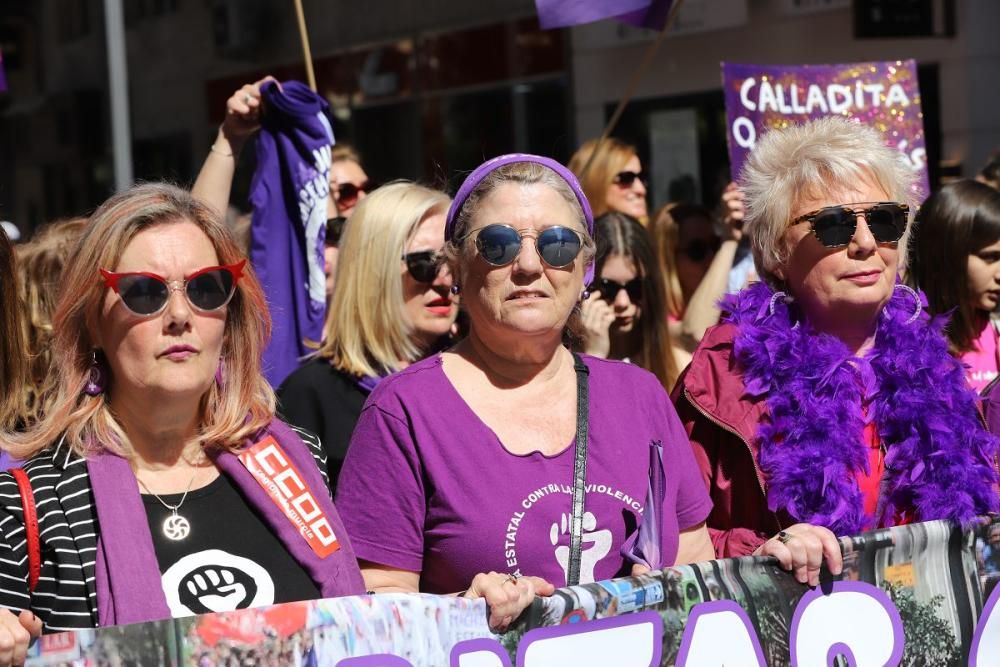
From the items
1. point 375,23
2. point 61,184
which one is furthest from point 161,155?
point 375,23

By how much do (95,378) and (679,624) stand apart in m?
1.26

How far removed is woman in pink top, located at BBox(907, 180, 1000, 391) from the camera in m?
4.07

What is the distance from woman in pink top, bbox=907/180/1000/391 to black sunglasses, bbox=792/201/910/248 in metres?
0.99

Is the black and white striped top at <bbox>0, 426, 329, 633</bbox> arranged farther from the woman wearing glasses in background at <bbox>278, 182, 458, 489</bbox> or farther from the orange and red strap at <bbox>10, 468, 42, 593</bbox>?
the woman wearing glasses in background at <bbox>278, 182, 458, 489</bbox>

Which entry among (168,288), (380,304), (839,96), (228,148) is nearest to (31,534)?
(168,288)

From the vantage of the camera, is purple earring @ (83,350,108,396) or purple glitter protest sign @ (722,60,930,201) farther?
purple glitter protest sign @ (722,60,930,201)

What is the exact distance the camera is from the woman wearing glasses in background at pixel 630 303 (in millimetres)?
4625

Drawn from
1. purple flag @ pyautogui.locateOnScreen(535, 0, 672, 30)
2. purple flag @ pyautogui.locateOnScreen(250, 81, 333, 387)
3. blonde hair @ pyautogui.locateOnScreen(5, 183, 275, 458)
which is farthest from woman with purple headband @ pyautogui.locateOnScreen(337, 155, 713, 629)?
purple flag @ pyautogui.locateOnScreen(535, 0, 672, 30)

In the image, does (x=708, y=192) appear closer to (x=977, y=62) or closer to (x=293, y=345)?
(x=977, y=62)

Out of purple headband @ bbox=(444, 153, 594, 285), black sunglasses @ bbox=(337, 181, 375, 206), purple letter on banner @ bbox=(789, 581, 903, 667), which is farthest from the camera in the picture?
black sunglasses @ bbox=(337, 181, 375, 206)

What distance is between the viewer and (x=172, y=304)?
2559 millimetres

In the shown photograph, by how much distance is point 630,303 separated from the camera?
4.66m

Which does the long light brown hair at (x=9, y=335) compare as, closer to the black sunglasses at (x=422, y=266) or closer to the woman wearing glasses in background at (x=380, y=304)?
the woman wearing glasses in background at (x=380, y=304)

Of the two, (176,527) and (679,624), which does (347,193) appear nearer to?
(176,527)
